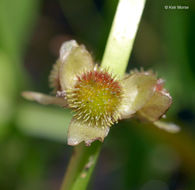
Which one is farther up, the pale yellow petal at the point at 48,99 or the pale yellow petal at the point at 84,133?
the pale yellow petal at the point at 48,99

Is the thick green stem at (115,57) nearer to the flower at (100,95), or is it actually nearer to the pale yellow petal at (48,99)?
the flower at (100,95)

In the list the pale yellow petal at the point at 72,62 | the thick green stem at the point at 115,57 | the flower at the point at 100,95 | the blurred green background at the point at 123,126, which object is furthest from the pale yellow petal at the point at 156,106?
the blurred green background at the point at 123,126

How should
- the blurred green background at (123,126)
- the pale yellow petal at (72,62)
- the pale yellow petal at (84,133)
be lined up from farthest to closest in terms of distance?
the blurred green background at (123,126) → the pale yellow petal at (72,62) → the pale yellow petal at (84,133)

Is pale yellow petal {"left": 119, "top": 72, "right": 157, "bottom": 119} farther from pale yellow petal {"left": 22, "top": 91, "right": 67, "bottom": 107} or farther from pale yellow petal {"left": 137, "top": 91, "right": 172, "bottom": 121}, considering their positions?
pale yellow petal {"left": 22, "top": 91, "right": 67, "bottom": 107}

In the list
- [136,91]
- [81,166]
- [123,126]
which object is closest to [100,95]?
[136,91]

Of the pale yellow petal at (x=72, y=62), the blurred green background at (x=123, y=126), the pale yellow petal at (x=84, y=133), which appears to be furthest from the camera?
the blurred green background at (x=123, y=126)

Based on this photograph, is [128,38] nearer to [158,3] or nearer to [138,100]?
[138,100]

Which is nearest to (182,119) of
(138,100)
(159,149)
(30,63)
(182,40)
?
(159,149)
